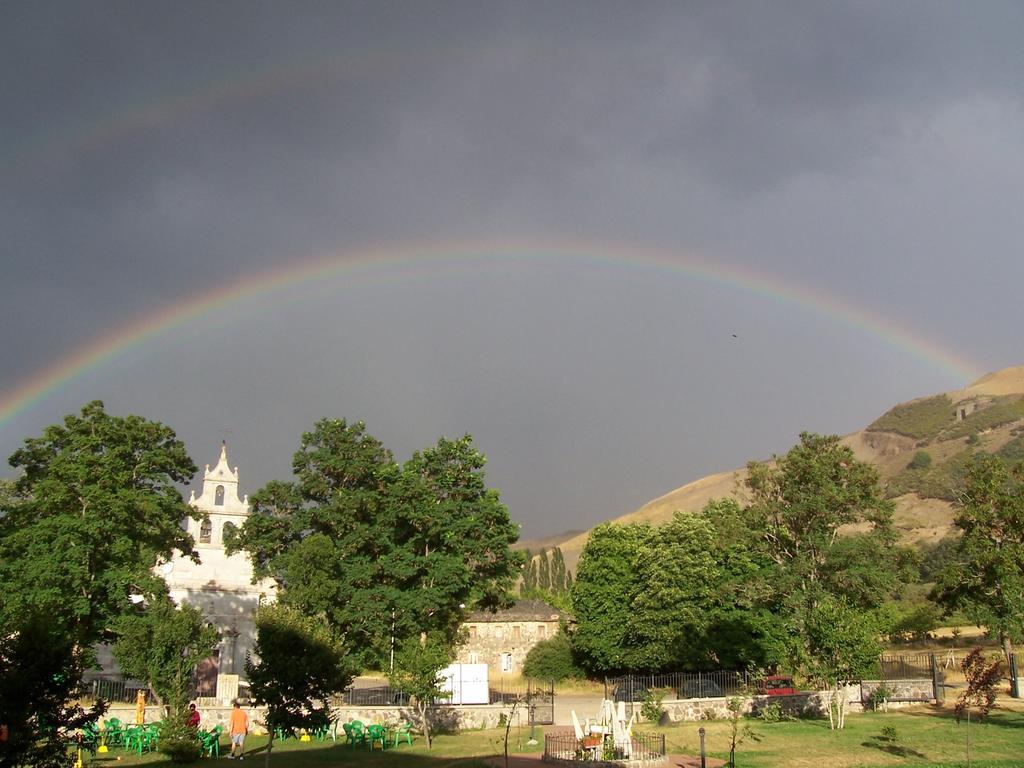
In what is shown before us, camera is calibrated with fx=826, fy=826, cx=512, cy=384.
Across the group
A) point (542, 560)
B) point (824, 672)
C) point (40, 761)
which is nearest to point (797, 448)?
point (824, 672)

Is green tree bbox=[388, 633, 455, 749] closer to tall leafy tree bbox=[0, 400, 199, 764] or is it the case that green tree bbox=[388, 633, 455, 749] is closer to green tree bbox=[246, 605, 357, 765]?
green tree bbox=[246, 605, 357, 765]

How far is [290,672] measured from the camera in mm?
23438

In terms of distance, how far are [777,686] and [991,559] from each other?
1235 cm

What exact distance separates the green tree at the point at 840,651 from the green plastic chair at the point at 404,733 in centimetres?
1657

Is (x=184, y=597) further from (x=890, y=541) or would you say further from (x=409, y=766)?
(x=890, y=541)

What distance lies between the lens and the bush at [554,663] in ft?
185

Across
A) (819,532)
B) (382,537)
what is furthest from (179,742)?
(819,532)

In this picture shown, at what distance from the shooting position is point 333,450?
150ft

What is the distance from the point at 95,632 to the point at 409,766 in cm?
2052

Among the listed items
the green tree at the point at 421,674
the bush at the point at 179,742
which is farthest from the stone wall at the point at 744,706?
the bush at the point at 179,742

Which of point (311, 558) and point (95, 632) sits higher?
point (311, 558)

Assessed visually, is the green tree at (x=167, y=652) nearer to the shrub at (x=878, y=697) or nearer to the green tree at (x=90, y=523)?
the green tree at (x=90, y=523)

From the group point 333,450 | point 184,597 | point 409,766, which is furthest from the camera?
point 184,597

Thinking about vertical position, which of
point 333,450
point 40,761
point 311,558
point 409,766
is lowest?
point 409,766
